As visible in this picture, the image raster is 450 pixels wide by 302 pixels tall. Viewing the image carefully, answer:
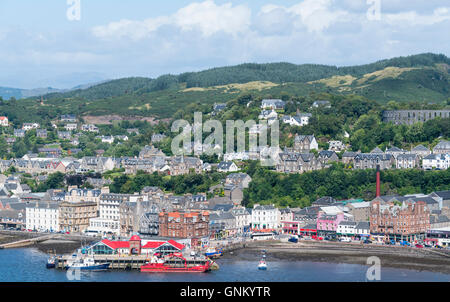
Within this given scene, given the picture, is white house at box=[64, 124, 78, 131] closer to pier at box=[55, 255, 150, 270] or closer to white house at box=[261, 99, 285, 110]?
white house at box=[261, 99, 285, 110]

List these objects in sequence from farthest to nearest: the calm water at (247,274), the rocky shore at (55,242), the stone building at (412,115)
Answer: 1. the stone building at (412,115)
2. the rocky shore at (55,242)
3. the calm water at (247,274)

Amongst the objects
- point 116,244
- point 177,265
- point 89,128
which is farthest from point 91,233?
point 89,128

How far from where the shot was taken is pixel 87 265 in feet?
149

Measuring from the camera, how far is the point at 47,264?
45.8 m

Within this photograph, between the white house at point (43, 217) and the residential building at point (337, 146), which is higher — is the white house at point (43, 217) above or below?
below

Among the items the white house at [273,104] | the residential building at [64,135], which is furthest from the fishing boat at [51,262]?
the residential building at [64,135]

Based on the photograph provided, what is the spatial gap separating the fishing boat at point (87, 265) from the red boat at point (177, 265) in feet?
7.58

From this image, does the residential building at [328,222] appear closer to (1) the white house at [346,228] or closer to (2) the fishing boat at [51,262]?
(1) the white house at [346,228]

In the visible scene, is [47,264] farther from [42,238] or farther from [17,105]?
[17,105]

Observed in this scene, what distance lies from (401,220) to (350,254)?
4.68 m

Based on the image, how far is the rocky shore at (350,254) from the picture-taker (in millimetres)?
45094

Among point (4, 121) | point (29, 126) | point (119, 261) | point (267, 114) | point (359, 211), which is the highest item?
point (267, 114)

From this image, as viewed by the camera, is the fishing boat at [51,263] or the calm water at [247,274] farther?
the fishing boat at [51,263]

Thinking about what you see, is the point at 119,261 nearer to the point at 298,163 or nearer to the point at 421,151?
the point at 298,163
